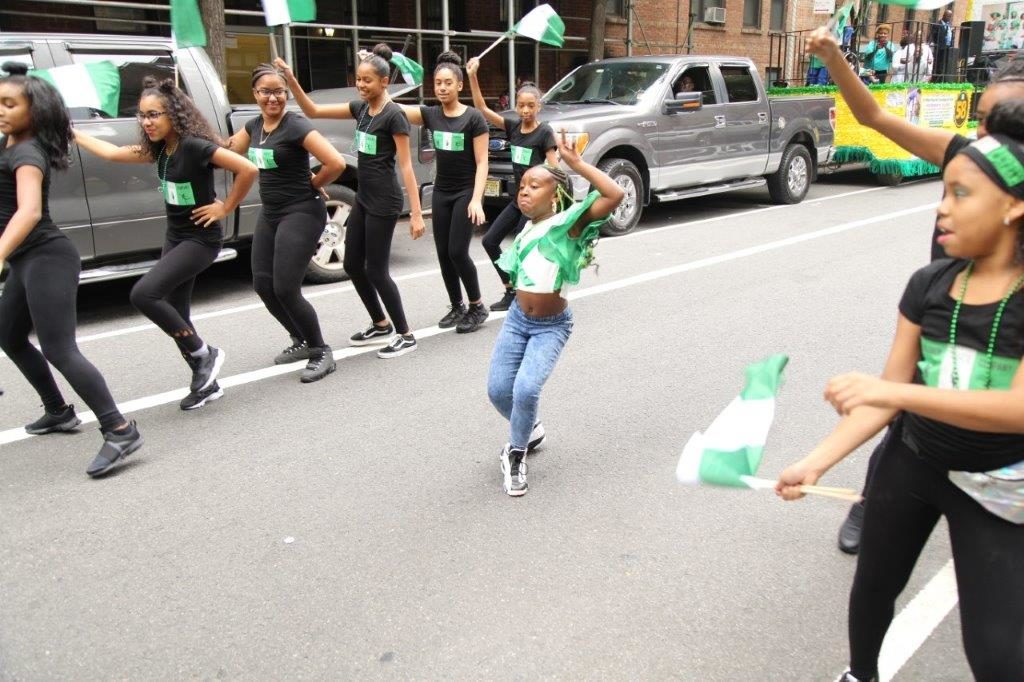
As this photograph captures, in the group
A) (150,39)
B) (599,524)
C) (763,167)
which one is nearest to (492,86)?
(763,167)

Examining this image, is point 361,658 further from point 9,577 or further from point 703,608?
point 9,577

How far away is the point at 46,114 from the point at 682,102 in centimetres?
820

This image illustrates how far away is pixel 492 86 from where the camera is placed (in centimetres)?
1872

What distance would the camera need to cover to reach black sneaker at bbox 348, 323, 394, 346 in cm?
633

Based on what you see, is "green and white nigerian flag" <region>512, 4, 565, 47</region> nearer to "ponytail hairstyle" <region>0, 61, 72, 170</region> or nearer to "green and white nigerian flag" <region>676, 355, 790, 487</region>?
"ponytail hairstyle" <region>0, 61, 72, 170</region>

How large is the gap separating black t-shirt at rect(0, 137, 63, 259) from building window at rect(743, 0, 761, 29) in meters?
23.6

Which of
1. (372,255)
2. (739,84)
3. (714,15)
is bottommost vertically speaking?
(372,255)

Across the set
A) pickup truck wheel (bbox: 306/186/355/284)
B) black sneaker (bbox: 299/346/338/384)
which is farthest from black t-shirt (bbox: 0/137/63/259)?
pickup truck wheel (bbox: 306/186/355/284)

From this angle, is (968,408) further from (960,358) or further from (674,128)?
(674,128)

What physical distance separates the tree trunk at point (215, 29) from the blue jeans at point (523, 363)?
23.7 ft

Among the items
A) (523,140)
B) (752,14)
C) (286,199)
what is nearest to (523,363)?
(286,199)

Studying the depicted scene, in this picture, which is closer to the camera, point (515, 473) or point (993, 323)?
point (993, 323)

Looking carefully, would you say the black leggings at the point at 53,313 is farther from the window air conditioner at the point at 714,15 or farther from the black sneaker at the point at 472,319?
the window air conditioner at the point at 714,15

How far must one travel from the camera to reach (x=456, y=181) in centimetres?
644
